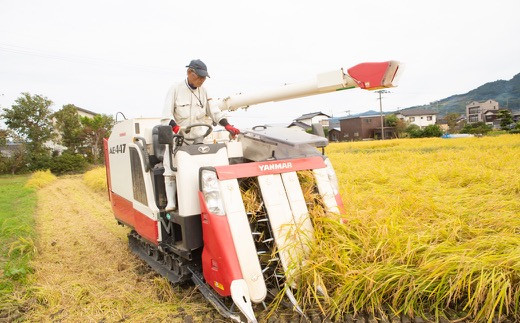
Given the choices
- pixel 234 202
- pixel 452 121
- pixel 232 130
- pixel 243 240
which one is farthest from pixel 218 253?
pixel 452 121

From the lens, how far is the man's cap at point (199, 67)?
429 cm

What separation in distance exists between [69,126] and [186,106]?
28835 millimetres

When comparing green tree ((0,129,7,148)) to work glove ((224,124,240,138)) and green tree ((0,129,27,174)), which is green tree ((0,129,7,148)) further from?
work glove ((224,124,240,138))

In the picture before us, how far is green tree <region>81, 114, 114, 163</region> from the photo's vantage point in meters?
30.2

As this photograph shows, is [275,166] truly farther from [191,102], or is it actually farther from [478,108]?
[478,108]

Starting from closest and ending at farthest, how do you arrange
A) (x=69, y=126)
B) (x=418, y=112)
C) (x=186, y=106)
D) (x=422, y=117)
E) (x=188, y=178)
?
(x=188, y=178) → (x=186, y=106) → (x=69, y=126) → (x=422, y=117) → (x=418, y=112)

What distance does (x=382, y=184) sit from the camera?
810cm

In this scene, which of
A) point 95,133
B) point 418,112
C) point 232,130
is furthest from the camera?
point 418,112

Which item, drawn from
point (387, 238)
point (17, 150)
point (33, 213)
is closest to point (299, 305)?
point (387, 238)

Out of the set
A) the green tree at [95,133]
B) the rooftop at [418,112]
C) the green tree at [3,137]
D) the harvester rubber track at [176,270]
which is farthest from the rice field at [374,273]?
the rooftop at [418,112]

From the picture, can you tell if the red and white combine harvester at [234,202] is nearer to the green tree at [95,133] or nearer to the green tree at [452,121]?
the green tree at [95,133]

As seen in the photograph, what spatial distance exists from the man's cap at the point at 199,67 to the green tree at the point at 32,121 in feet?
91.7

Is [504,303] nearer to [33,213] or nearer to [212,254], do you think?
[212,254]

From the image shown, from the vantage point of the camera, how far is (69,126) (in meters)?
29.3
